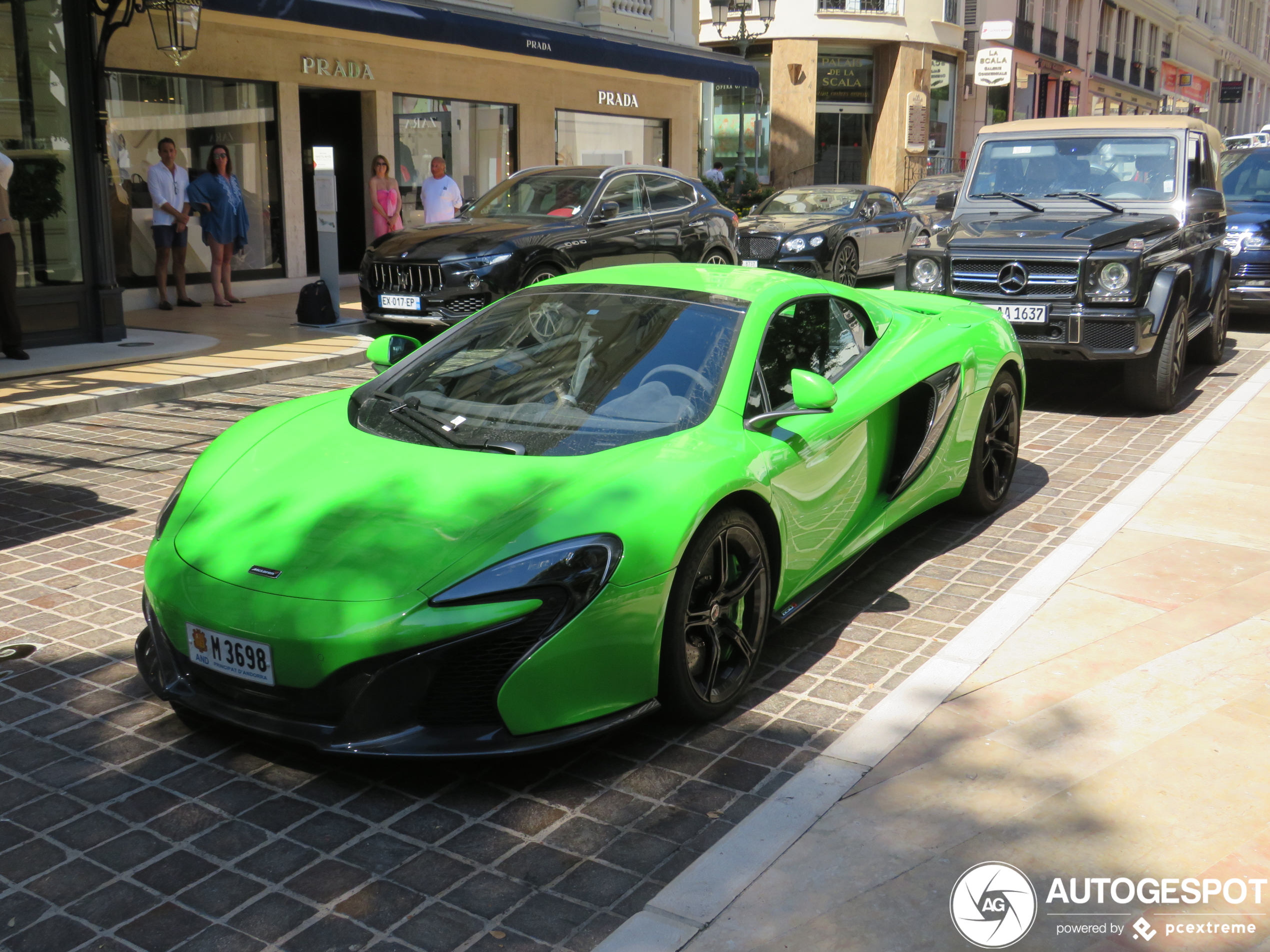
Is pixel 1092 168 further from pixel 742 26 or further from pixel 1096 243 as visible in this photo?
pixel 742 26

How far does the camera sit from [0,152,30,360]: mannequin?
9.95 m

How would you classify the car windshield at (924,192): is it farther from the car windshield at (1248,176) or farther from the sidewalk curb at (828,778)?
the sidewalk curb at (828,778)

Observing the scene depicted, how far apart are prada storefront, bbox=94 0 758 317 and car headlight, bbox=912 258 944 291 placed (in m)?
7.66

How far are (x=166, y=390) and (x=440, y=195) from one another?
24.6 feet

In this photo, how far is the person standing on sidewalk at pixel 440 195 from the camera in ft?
53.9

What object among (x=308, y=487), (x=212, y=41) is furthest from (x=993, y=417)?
(x=212, y=41)

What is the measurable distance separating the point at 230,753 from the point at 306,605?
69cm

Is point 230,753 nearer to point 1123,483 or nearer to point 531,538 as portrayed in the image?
point 531,538

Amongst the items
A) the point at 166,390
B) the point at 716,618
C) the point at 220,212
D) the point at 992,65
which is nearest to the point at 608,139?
the point at 220,212

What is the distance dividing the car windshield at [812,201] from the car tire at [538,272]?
244 inches

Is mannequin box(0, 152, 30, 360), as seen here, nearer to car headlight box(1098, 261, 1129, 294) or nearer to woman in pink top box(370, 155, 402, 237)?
woman in pink top box(370, 155, 402, 237)

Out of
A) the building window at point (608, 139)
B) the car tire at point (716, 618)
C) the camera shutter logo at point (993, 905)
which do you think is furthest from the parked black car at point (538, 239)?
the camera shutter logo at point (993, 905)

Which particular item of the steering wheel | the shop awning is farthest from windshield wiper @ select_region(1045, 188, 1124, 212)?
the shop awning

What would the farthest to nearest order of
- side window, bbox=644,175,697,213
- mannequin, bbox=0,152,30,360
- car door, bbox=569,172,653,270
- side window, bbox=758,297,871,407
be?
side window, bbox=644,175,697,213 → car door, bbox=569,172,653,270 → mannequin, bbox=0,152,30,360 → side window, bbox=758,297,871,407
